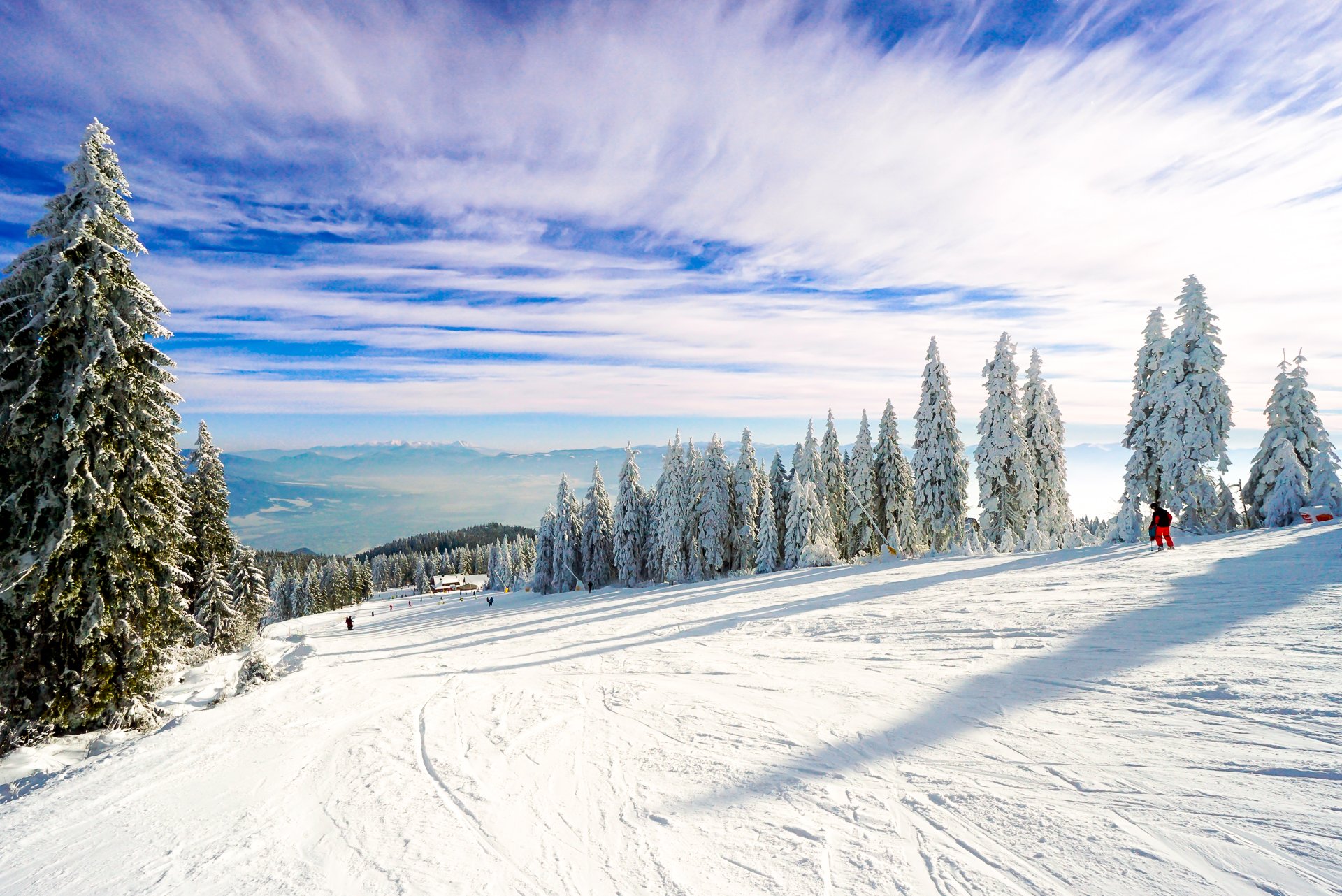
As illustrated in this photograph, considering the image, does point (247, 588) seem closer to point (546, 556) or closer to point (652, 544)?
point (546, 556)

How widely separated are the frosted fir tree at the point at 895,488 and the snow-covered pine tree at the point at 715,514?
39.0ft

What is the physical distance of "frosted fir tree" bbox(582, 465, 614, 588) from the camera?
5281cm

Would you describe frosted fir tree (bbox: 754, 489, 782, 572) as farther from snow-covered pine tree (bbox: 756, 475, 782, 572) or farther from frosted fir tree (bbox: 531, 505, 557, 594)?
frosted fir tree (bbox: 531, 505, 557, 594)

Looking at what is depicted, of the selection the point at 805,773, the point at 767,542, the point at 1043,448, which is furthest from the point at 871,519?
the point at 805,773

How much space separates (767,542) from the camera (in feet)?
125

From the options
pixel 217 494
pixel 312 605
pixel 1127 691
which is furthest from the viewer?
pixel 312 605

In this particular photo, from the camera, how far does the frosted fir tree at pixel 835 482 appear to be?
137 feet

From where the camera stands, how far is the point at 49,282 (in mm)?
11297

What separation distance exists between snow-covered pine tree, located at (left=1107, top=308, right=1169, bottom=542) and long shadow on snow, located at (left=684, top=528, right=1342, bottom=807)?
8.15 metres

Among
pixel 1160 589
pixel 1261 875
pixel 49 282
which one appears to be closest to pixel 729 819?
pixel 1261 875

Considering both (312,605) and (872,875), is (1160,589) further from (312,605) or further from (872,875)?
(312,605)

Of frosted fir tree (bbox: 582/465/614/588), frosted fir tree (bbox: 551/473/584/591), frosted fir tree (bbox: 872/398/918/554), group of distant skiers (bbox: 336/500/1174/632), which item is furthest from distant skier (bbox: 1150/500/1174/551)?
frosted fir tree (bbox: 551/473/584/591)

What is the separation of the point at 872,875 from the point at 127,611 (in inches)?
628

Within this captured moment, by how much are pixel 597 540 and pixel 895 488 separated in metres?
28.6
